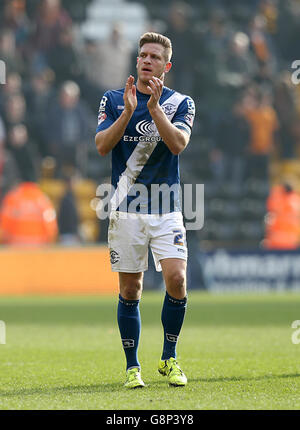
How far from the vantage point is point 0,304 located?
13555 mm

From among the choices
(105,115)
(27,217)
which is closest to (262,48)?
(27,217)

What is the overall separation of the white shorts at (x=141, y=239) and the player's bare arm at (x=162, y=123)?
1.53 ft

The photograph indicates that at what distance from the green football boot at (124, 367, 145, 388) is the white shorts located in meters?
0.60

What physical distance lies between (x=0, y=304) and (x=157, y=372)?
741 centimetres

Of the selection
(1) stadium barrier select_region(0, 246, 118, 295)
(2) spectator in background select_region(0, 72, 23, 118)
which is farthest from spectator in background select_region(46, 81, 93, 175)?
(1) stadium barrier select_region(0, 246, 118, 295)

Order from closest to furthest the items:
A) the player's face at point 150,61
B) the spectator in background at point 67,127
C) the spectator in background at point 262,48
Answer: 1. the player's face at point 150,61
2. the spectator in background at point 67,127
3. the spectator in background at point 262,48

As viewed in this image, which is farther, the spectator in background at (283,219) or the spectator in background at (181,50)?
the spectator in background at (181,50)

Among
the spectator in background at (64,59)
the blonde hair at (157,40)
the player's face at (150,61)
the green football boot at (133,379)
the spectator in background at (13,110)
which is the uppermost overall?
the spectator in background at (64,59)

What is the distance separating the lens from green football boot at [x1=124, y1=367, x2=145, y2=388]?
568cm

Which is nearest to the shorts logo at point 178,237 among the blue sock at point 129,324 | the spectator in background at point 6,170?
the blue sock at point 129,324

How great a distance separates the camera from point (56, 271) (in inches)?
623

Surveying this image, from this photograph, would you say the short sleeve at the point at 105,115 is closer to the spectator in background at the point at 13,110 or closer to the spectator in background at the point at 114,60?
the spectator in background at the point at 13,110

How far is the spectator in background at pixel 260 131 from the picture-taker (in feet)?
60.0

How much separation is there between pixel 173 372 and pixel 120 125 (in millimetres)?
1521
